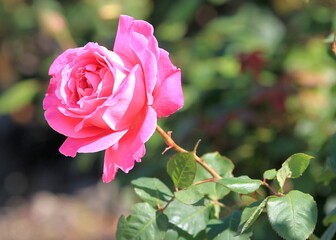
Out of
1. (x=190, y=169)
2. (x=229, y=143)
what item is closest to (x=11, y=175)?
(x=229, y=143)

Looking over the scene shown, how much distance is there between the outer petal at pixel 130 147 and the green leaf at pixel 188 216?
15cm

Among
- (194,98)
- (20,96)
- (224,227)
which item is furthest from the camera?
(20,96)

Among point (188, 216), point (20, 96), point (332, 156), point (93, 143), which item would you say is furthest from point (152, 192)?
point (20, 96)

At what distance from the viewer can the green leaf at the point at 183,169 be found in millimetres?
1010

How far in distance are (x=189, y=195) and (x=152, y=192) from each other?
0.09 meters

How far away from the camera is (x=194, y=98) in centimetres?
221

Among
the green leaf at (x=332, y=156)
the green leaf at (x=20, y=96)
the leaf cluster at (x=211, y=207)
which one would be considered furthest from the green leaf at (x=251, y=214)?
the green leaf at (x=20, y=96)

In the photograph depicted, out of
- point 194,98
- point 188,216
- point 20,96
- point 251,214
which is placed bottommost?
point 20,96

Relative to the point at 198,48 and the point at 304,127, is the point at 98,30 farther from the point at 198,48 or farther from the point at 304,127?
the point at 304,127

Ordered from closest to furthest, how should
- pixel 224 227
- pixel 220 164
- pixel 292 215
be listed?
pixel 292 215, pixel 224 227, pixel 220 164

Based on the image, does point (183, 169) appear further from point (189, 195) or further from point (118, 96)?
point (118, 96)

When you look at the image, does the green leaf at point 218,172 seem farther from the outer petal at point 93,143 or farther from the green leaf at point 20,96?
the green leaf at point 20,96

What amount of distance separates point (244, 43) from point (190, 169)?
150 centimetres

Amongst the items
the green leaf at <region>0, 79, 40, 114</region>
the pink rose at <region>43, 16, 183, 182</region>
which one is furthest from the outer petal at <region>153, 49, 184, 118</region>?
the green leaf at <region>0, 79, 40, 114</region>
